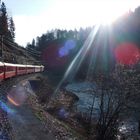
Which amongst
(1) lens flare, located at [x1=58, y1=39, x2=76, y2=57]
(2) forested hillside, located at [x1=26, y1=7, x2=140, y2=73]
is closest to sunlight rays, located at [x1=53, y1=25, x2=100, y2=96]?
(2) forested hillside, located at [x1=26, y1=7, x2=140, y2=73]

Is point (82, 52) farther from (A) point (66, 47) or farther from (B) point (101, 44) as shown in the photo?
(A) point (66, 47)

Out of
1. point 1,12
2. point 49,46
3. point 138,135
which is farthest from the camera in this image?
point 49,46

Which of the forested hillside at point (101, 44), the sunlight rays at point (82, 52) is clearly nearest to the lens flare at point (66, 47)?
the forested hillside at point (101, 44)

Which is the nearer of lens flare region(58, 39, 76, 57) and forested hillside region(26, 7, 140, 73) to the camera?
forested hillside region(26, 7, 140, 73)

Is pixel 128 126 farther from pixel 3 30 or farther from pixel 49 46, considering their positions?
pixel 49 46

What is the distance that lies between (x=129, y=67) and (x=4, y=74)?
38.8 ft

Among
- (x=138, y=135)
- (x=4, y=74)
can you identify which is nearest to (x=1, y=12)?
(x=4, y=74)

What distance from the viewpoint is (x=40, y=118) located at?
58.4 feet

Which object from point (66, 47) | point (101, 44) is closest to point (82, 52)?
point (101, 44)

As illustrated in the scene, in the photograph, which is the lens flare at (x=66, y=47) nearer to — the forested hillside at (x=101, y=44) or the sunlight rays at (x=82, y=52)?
the forested hillside at (x=101, y=44)

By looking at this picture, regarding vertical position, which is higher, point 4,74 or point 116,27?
point 116,27

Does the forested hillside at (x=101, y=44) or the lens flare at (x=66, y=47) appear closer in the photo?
the forested hillside at (x=101, y=44)

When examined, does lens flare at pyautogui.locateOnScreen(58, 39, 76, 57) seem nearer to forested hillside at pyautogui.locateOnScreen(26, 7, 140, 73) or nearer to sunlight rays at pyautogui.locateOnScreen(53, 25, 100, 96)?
forested hillside at pyautogui.locateOnScreen(26, 7, 140, 73)

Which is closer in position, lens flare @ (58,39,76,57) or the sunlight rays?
the sunlight rays
